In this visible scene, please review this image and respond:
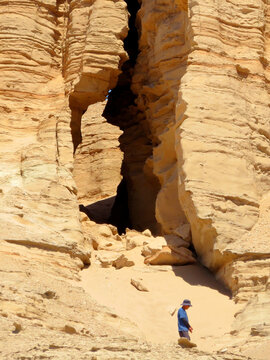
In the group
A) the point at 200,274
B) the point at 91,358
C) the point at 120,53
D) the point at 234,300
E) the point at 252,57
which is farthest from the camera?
the point at 120,53

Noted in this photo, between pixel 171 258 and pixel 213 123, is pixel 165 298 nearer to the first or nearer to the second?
pixel 171 258

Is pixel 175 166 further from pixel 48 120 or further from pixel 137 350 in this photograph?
pixel 137 350

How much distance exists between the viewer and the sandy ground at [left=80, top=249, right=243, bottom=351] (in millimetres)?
9164

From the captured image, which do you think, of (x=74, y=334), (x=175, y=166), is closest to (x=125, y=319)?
(x=74, y=334)

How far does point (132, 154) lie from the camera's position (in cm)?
1777

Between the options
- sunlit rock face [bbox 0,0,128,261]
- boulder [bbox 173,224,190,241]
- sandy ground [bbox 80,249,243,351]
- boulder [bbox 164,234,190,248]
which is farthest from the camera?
boulder [bbox 173,224,190,241]

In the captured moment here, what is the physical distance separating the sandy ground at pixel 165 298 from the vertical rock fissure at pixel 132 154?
4.21 metres

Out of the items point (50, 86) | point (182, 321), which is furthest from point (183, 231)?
point (50, 86)

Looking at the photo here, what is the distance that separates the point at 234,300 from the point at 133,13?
10168 mm

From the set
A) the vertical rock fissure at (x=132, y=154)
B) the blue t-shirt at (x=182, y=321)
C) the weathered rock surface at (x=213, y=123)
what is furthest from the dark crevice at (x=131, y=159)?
the blue t-shirt at (x=182, y=321)

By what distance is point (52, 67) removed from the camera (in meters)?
15.0

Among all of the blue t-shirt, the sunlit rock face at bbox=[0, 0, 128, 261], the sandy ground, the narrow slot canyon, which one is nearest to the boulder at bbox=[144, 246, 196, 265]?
the narrow slot canyon

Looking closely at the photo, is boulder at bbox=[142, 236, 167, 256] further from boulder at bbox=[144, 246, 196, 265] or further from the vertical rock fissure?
the vertical rock fissure

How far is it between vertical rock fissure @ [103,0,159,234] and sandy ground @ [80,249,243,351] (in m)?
4.21
